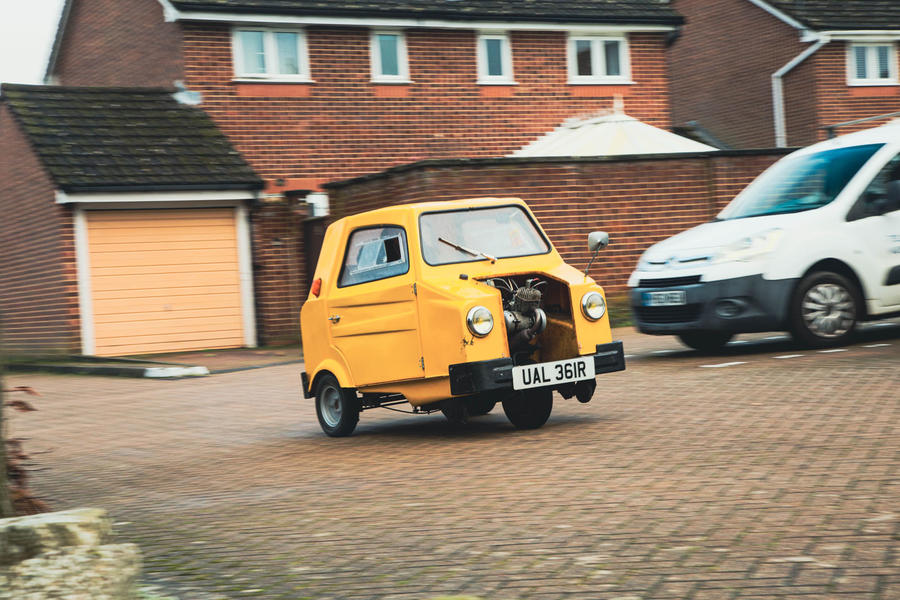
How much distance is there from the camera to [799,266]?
1152cm

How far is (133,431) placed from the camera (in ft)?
35.0

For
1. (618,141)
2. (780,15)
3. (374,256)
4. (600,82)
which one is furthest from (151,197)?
(780,15)

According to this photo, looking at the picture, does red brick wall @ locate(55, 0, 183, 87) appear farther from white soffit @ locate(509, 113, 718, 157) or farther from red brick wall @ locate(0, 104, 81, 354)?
white soffit @ locate(509, 113, 718, 157)

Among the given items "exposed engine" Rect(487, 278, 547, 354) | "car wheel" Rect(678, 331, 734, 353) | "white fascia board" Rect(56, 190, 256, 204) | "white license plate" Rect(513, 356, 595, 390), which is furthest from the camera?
"white fascia board" Rect(56, 190, 256, 204)

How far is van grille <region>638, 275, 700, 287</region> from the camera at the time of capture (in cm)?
1166

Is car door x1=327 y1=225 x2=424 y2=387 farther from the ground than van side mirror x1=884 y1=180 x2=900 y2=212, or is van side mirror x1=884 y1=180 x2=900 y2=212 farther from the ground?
van side mirror x1=884 y1=180 x2=900 y2=212

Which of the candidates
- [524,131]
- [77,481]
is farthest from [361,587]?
[524,131]

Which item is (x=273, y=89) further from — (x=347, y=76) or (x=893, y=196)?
(x=893, y=196)

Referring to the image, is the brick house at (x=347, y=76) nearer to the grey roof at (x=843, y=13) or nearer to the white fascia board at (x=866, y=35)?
the grey roof at (x=843, y=13)

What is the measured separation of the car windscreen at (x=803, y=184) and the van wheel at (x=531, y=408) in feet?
15.4

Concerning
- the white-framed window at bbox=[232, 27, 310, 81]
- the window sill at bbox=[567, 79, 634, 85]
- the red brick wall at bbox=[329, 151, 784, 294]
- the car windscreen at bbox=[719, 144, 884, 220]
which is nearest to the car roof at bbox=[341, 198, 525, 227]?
the car windscreen at bbox=[719, 144, 884, 220]

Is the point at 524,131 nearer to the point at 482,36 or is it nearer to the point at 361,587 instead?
the point at 482,36

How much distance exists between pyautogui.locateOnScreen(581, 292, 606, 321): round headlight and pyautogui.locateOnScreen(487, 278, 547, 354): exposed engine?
316mm

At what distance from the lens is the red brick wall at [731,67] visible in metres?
30.9
